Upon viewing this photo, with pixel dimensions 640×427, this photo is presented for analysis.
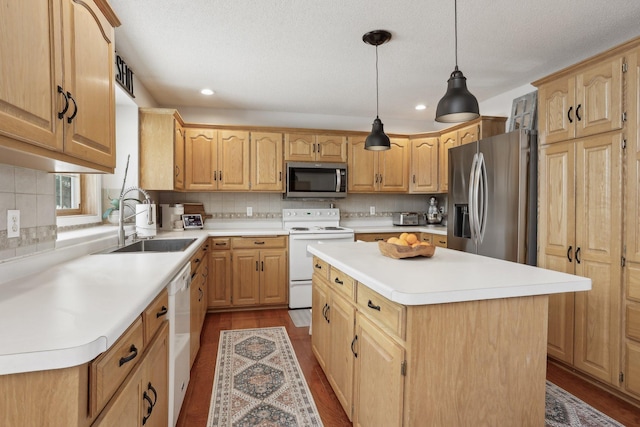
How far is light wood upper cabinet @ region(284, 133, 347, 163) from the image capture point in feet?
13.7

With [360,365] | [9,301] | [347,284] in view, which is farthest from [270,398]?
[9,301]

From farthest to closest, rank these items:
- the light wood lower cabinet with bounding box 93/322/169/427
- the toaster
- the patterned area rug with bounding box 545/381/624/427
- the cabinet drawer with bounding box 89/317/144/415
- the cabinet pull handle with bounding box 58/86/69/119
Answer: the toaster → the patterned area rug with bounding box 545/381/624/427 → the cabinet pull handle with bounding box 58/86/69/119 → the light wood lower cabinet with bounding box 93/322/169/427 → the cabinet drawer with bounding box 89/317/144/415

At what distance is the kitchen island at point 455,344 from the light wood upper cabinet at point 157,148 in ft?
8.47

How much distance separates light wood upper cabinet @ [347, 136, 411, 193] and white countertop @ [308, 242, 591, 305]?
260cm

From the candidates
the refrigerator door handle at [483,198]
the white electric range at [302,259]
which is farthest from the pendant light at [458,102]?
the white electric range at [302,259]

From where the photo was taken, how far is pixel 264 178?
13.5 ft

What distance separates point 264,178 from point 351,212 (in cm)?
135

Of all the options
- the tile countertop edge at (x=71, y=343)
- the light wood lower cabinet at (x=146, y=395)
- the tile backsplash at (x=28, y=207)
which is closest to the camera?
the tile countertop edge at (x=71, y=343)

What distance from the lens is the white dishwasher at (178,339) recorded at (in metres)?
1.66

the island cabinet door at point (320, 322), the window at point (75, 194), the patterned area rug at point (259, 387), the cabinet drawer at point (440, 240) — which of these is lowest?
the patterned area rug at point (259, 387)

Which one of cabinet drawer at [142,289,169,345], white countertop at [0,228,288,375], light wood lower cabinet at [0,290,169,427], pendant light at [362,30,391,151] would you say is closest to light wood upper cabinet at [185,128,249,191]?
pendant light at [362,30,391,151]

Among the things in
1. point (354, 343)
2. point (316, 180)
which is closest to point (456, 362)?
point (354, 343)

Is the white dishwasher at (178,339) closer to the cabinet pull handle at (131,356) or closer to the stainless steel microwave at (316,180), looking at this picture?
the cabinet pull handle at (131,356)

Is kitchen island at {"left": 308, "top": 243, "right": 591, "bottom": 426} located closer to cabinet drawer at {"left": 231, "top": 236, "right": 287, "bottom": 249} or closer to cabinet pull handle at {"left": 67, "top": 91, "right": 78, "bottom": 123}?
cabinet pull handle at {"left": 67, "top": 91, "right": 78, "bottom": 123}
